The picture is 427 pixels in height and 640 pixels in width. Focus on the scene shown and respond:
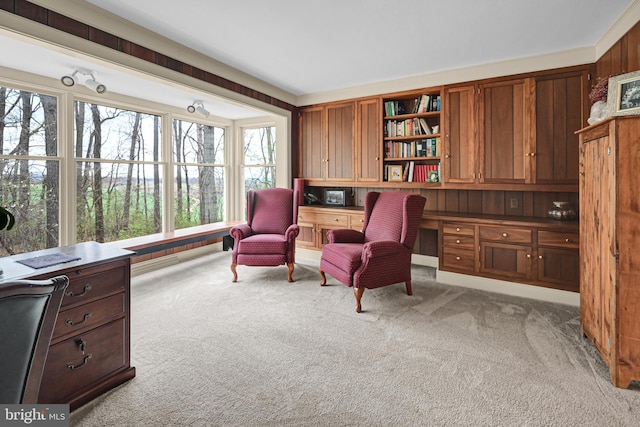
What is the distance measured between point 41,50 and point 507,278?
16.0 ft

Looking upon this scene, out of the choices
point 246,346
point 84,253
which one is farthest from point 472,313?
point 84,253

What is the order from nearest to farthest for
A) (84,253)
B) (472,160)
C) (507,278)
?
(84,253), (507,278), (472,160)

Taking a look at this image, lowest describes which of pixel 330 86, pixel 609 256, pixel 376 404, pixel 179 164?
pixel 376 404

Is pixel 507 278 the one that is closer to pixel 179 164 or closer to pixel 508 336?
pixel 508 336

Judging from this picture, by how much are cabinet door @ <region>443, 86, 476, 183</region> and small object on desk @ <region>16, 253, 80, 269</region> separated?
3761 mm

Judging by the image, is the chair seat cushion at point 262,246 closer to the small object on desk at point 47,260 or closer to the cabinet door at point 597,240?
the small object on desk at point 47,260

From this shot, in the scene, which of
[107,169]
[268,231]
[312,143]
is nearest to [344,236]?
[268,231]

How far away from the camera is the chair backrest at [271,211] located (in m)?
4.35

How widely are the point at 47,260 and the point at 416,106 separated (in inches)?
161

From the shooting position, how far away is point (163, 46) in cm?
311

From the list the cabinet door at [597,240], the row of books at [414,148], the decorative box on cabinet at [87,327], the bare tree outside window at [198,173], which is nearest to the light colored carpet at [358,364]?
the decorative box on cabinet at [87,327]

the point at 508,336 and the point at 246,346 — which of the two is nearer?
the point at 246,346

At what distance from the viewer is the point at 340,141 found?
487 cm

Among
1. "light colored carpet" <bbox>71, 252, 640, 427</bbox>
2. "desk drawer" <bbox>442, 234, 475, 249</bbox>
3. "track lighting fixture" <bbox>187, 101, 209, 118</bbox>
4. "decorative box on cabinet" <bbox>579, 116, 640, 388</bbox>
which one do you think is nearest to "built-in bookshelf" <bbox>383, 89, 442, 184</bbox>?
"desk drawer" <bbox>442, 234, 475, 249</bbox>
